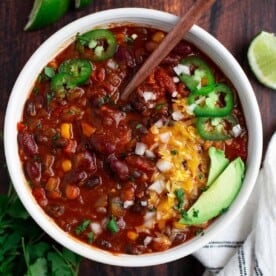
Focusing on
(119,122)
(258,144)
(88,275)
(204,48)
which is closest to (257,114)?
Result: (258,144)

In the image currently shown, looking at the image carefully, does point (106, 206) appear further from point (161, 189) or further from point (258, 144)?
point (258, 144)

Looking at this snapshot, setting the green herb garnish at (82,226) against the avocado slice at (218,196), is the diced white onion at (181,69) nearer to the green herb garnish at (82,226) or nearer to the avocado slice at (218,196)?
the avocado slice at (218,196)

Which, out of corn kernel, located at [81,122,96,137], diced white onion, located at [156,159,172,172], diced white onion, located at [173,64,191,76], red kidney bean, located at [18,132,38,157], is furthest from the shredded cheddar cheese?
red kidney bean, located at [18,132,38,157]

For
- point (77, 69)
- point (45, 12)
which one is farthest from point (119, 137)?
point (45, 12)

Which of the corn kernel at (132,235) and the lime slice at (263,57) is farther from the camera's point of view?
the lime slice at (263,57)

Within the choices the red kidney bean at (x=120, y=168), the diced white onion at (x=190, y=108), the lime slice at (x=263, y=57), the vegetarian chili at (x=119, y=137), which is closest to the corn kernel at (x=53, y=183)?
the vegetarian chili at (x=119, y=137)
